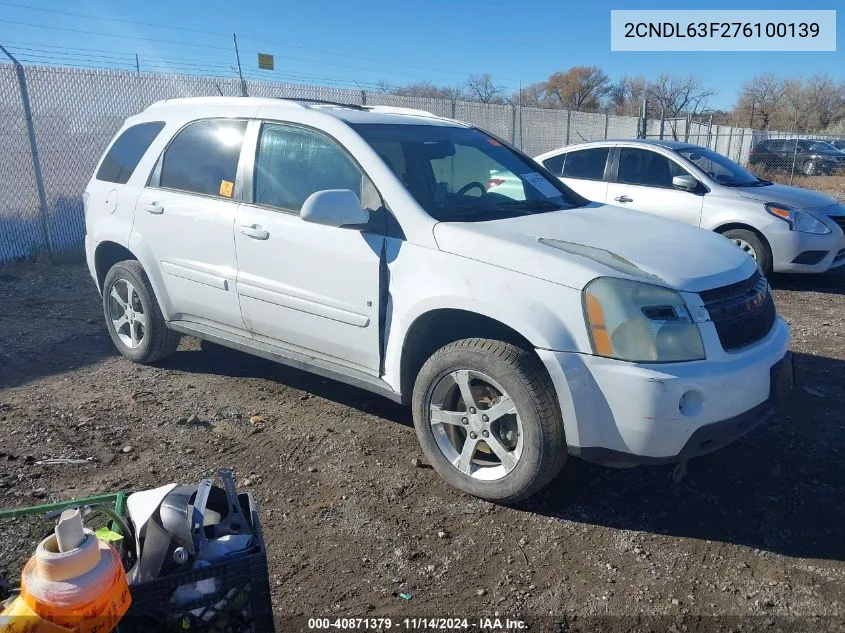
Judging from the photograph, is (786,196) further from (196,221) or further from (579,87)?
(579,87)

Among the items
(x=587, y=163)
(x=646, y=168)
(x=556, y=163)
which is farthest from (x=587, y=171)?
(x=646, y=168)

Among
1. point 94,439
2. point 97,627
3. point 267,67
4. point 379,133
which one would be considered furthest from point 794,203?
point 267,67

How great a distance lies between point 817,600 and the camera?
2623mm

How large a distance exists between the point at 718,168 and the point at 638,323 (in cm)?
628

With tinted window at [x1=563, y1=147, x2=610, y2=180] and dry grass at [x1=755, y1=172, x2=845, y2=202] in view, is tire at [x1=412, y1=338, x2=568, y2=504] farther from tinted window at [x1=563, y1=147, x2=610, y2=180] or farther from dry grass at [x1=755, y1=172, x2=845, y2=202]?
dry grass at [x1=755, y1=172, x2=845, y2=202]

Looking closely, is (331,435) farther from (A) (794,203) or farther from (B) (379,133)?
(A) (794,203)

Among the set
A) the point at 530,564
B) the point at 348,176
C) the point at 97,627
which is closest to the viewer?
the point at 97,627

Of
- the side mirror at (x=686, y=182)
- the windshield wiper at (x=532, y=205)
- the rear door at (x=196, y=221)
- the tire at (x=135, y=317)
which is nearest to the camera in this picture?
the windshield wiper at (x=532, y=205)

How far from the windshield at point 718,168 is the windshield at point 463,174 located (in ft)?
14.3

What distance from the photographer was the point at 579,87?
57.4 meters

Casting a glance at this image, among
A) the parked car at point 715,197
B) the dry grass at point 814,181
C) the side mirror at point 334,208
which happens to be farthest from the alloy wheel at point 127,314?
the dry grass at point 814,181

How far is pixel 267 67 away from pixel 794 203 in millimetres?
8798

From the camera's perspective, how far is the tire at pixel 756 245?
750cm

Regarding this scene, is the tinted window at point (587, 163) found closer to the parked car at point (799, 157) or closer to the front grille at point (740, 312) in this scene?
the front grille at point (740, 312)
